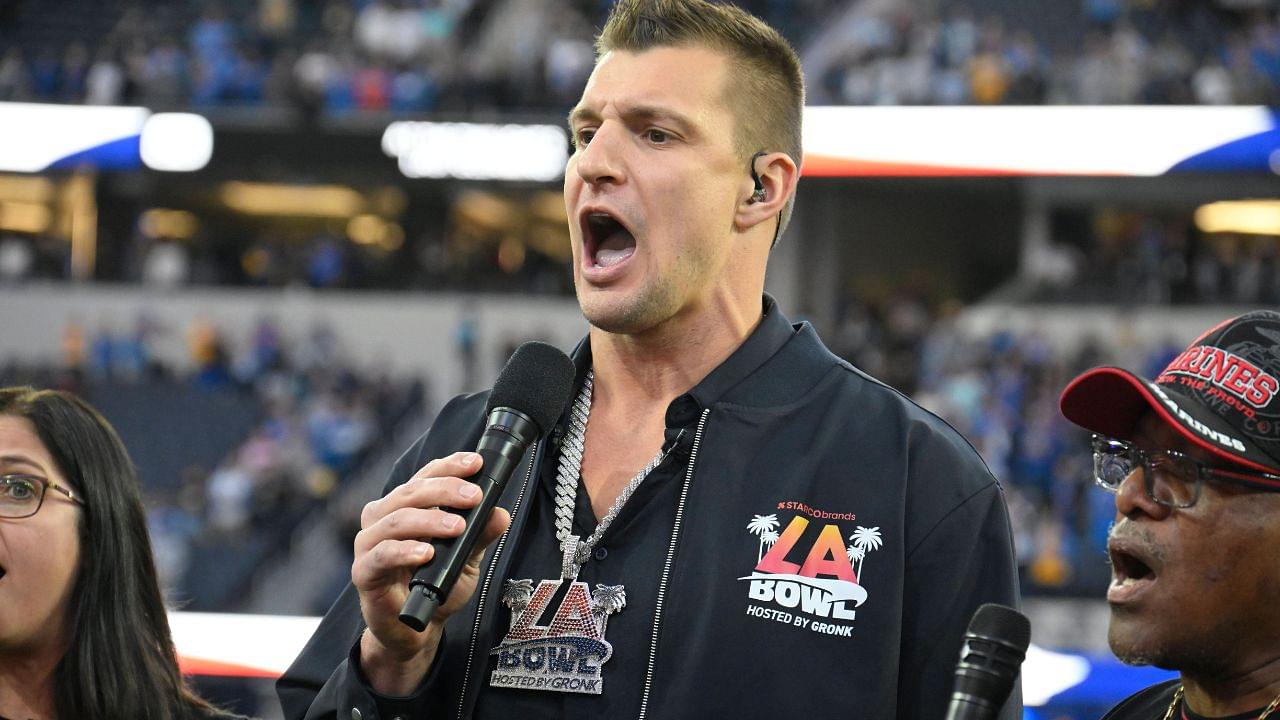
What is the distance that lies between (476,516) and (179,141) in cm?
1821

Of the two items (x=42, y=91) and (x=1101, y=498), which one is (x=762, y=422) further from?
(x=42, y=91)

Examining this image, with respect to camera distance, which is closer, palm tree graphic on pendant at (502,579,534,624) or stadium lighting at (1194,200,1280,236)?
palm tree graphic on pendant at (502,579,534,624)

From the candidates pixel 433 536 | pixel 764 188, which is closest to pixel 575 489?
pixel 433 536

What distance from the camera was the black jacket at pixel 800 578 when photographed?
226 cm

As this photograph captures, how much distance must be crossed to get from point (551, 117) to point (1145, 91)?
6671 millimetres

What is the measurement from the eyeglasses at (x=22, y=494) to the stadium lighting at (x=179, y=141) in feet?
56.5

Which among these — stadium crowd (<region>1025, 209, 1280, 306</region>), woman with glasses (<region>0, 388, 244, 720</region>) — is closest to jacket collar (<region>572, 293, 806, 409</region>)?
woman with glasses (<region>0, 388, 244, 720</region>)

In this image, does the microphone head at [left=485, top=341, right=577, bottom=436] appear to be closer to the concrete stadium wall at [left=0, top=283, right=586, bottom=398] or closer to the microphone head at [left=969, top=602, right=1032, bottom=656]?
the microphone head at [left=969, top=602, right=1032, bottom=656]

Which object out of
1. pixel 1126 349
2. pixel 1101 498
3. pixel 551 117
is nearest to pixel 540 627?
pixel 1101 498

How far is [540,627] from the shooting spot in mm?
2381

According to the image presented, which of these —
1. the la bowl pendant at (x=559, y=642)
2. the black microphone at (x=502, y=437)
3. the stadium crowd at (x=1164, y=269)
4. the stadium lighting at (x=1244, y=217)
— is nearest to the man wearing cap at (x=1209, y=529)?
the la bowl pendant at (x=559, y=642)

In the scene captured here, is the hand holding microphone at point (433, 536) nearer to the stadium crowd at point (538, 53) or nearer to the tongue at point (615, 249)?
A: the tongue at point (615, 249)

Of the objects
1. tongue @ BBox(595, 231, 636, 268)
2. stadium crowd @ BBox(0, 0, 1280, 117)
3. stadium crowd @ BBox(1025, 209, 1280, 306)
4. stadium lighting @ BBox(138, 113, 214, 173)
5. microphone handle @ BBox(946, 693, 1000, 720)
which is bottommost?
microphone handle @ BBox(946, 693, 1000, 720)

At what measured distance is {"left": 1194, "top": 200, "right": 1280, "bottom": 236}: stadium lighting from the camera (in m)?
18.9
